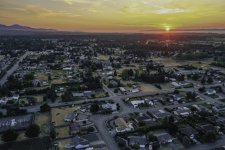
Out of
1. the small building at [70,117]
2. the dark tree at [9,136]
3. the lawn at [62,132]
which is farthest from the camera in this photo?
the small building at [70,117]

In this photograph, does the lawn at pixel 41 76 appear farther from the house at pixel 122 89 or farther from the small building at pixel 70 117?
the small building at pixel 70 117

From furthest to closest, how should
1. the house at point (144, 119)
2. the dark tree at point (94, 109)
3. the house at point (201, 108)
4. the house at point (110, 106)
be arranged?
1. the house at point (110, 106)
2. the dark tree at point (94, 109)
3. the house at point (201, 108)
4. the house at point (144, 119)

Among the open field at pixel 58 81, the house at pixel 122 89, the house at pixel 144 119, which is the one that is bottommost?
the house at pixel 144 119

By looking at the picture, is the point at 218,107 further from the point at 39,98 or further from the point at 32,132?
the point at 39,98

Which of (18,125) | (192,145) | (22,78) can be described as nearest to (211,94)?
(192,145)

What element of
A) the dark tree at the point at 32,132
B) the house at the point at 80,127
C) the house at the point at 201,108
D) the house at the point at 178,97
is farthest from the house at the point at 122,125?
the house at the point at 178,97

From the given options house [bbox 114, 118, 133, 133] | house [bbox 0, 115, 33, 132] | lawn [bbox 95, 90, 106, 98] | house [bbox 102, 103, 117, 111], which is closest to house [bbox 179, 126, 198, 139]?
house [bbox 114, 118, 133, 133]
